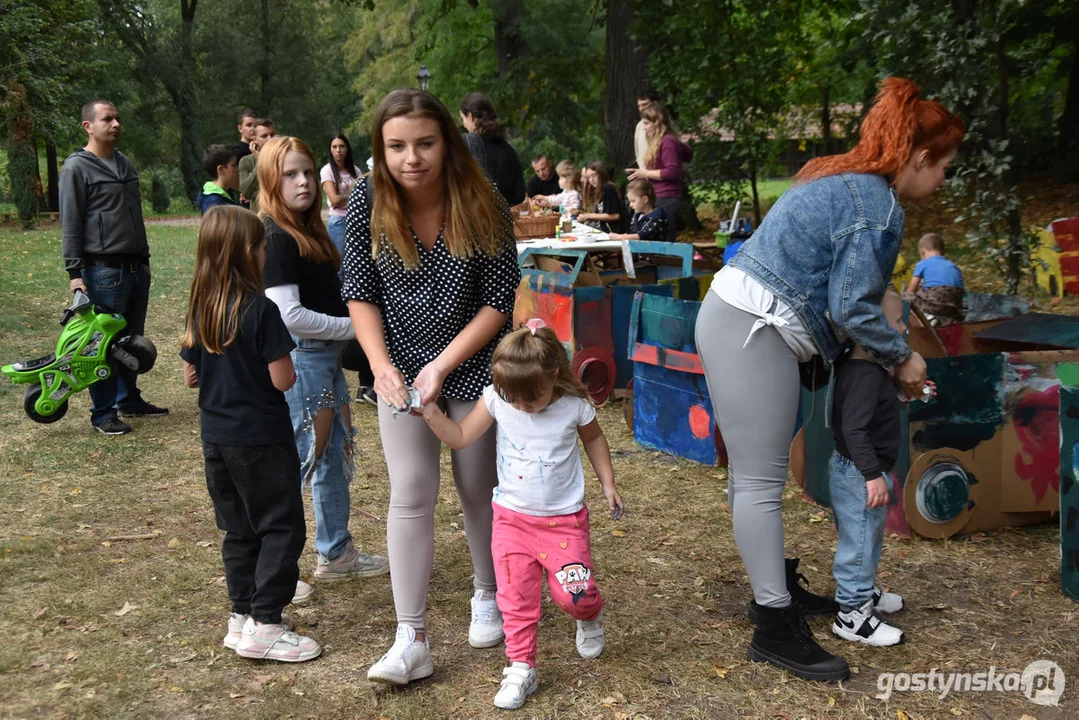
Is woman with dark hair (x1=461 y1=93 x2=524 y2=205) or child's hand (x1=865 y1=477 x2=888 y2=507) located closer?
child's hand (x1=865 y1=477 x2=888 y2=507)

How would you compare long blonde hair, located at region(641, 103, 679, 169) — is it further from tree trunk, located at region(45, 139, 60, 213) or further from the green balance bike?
tree trunk, located at region(45, 139, 60, 213)

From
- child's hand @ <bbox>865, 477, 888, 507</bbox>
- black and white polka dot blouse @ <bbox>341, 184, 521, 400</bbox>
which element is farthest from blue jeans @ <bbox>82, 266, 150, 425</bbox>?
child's hand @ <bbox>865, 477, 888, 507</bbox>

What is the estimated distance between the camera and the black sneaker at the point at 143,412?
7.08m

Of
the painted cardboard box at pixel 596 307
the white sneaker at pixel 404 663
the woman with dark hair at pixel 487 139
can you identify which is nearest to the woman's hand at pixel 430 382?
the white sneaker at pixel 404 663

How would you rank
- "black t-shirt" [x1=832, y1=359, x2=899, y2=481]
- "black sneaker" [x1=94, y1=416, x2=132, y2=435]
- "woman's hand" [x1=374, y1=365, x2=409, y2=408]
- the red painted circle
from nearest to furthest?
"woman's hand" [x1=374, y1=365, x2=409, y2=408]
"black t-shirt" [x1=832, y1=359, x2=899, y2=481]
the red painted circle
"black sneaker" [x1=94, y1=416, x2=132, y2=435]

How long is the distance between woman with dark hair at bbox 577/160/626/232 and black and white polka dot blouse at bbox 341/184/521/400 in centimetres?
662

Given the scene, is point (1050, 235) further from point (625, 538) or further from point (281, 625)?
point (281, 625)

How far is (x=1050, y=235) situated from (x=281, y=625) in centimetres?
837

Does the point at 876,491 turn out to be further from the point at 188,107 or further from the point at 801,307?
the point at 188,107

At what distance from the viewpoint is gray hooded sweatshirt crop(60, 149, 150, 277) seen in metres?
6.31

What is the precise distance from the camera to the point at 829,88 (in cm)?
2091

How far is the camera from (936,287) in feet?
19.1

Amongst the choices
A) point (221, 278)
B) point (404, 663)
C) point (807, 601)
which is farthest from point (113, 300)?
point (807, 601)

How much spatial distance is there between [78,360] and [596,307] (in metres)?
3.27
